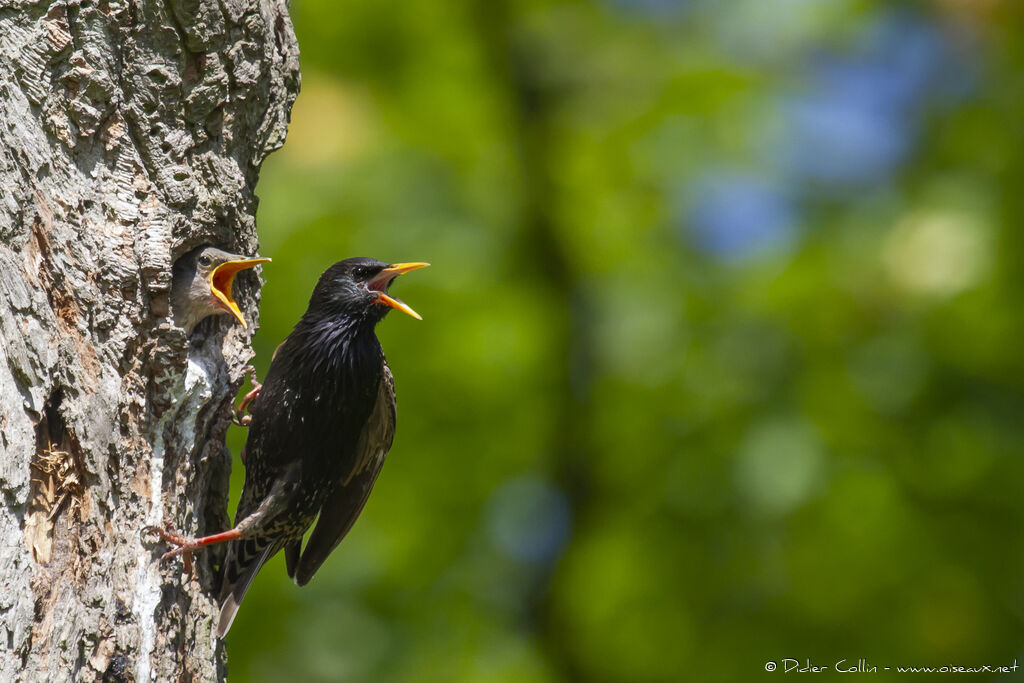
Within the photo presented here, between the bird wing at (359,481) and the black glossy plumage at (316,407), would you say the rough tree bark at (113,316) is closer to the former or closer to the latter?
the black glossy plumage at (316,407)

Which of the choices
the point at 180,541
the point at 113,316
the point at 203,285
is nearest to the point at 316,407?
the point at 203,285

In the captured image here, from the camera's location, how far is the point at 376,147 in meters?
7.48

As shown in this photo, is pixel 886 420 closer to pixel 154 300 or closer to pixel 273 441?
pixel 273 441

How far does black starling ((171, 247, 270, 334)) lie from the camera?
3.20 meters

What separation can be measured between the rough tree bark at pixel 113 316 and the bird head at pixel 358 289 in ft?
2.29

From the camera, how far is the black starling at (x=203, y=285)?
3.20 m

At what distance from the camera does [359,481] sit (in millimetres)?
4336

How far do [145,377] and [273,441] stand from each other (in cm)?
116

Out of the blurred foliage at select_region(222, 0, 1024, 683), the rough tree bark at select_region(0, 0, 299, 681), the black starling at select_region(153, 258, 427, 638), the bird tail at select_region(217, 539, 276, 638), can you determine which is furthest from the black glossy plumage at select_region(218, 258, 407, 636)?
the blurred foliage at select_region(222, 0, 1024, 683)

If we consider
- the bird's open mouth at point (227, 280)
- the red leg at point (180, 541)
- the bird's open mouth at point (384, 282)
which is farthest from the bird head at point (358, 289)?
the red leg at point (180, 541)

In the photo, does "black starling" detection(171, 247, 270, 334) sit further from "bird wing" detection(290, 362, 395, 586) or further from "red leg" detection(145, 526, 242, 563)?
"bird wing" detection(290, 362, 395, 586)

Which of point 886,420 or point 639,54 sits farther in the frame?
point 639,54

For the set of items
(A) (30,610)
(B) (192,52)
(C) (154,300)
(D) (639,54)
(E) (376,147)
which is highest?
(D) (639,54)

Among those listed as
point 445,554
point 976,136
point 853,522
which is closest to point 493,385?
point 445,554
